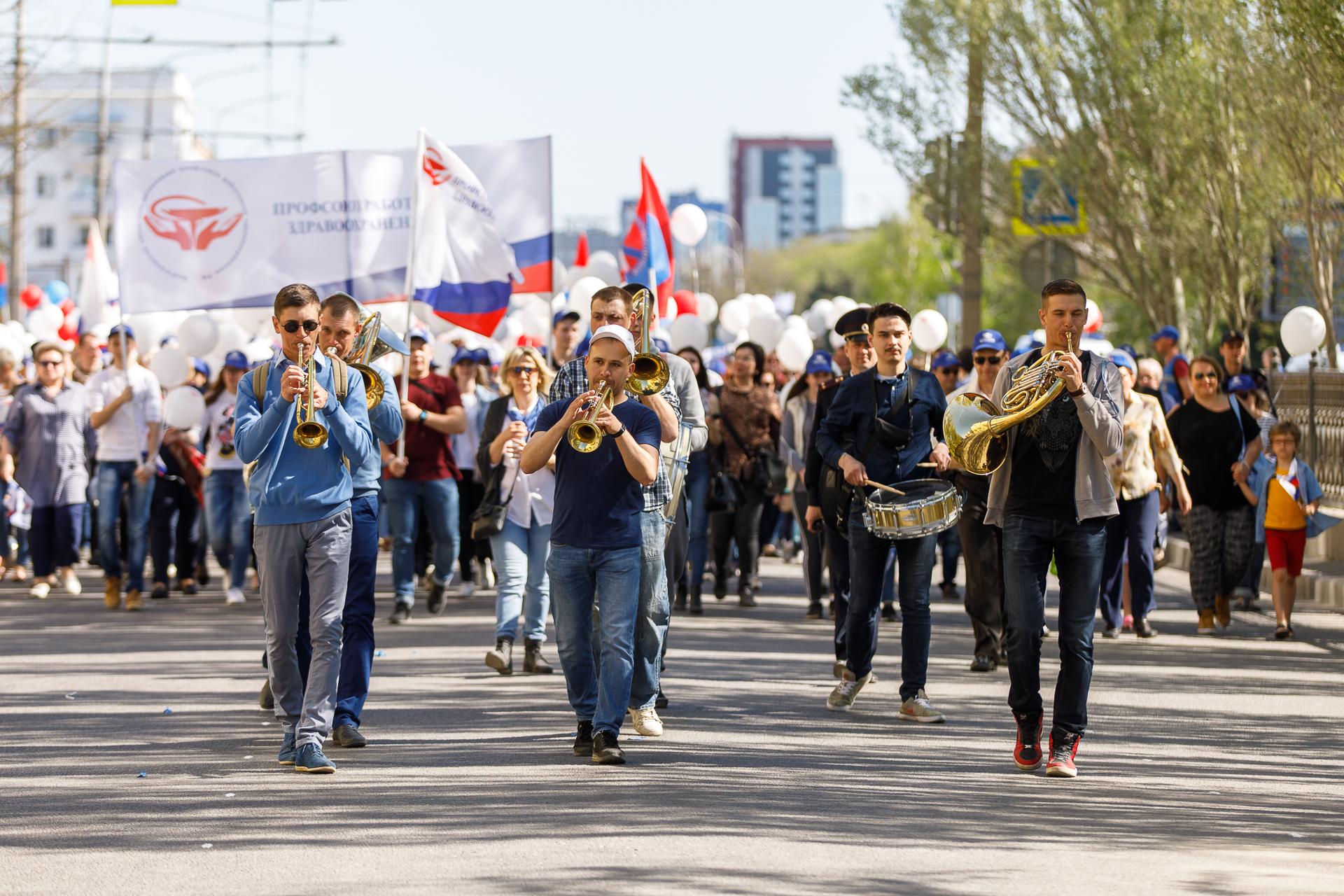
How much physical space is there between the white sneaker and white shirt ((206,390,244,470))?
273 inches

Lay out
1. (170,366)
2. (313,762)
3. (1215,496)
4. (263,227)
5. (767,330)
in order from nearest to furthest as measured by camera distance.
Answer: (313,762) < (1215,496) < (263,227) < (170,366) < (767,330)

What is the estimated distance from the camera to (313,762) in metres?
7.86

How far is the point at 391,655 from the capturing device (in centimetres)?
1190

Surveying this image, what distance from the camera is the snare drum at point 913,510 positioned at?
9.36 m

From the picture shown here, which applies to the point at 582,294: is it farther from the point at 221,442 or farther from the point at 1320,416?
the point at 1320,416

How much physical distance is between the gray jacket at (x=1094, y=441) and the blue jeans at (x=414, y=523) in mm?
6690

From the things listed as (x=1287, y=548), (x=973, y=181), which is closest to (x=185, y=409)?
(x=1287, y=548)

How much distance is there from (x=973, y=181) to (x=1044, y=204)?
41.2 inches

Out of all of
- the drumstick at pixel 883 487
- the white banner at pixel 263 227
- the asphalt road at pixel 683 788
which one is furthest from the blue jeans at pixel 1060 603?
the white banner at pixel 263 227

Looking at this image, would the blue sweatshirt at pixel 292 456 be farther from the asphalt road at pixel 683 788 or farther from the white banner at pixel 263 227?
the white banner at pixel 263 227

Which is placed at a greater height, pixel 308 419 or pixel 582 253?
pixel 582 253

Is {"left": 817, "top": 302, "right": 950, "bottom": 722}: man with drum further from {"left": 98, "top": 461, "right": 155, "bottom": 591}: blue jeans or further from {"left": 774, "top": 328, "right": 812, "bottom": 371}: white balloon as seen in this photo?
{"left": 774, "top": 328, "right": 812, "bottom": 371}: white balloon

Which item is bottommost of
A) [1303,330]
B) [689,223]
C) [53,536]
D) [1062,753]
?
[1062,753]

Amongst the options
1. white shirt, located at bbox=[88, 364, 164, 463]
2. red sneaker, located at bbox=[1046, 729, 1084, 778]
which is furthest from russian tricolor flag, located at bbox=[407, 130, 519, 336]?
red sneaker, located at bbox=[1046, 729, 1084, 778]
